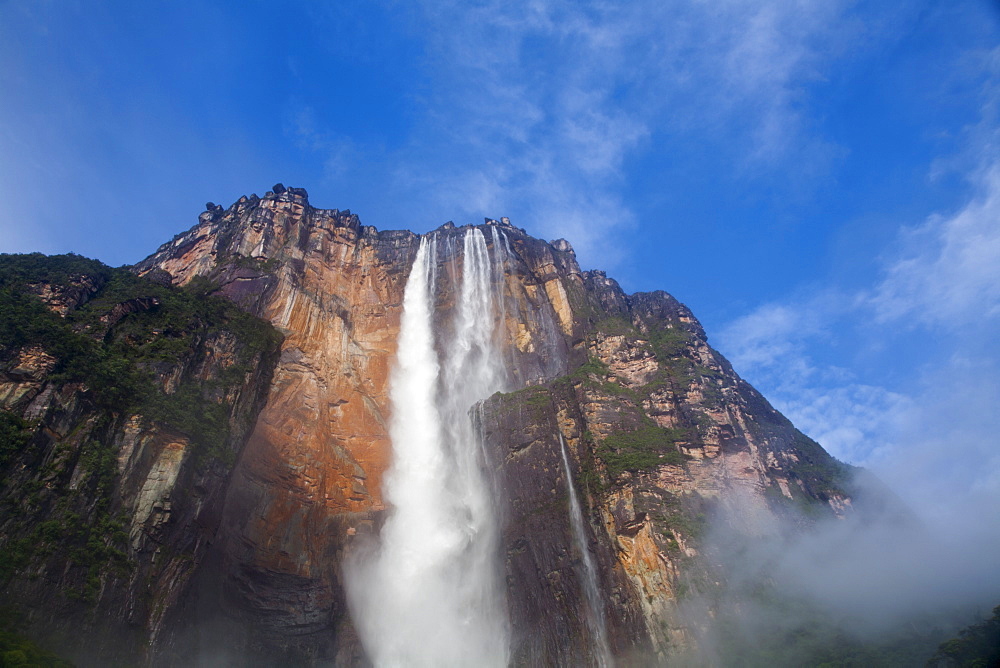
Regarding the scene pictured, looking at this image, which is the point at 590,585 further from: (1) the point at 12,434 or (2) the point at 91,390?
(1) the point at 12,434

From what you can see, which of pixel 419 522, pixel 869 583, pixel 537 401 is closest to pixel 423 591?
pixel 419 522

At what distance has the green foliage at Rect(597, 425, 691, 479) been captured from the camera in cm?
2666

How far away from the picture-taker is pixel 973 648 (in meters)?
18.4

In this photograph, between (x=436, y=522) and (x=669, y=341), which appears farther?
(x=669, y=341)

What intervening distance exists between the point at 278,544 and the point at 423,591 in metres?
7.67

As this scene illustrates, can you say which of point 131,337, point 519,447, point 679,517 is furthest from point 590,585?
point 131,337

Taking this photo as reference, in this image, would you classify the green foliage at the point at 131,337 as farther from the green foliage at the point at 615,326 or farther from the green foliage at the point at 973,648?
the green foliage at the point at 973,648

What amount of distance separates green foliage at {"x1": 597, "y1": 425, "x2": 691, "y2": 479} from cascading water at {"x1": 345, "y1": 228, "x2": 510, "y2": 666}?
684 cm

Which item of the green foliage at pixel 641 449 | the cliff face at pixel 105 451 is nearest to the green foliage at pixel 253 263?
the cliff face at pixel 105 451

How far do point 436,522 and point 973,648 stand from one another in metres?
22.9

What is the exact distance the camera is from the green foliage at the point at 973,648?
17594mm

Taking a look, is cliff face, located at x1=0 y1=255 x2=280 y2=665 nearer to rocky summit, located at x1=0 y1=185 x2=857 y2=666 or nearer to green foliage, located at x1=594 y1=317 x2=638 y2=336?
rocky summit, located at x1=0 y1=185 x2=857 y2=666

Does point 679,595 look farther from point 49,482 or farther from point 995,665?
point 49,482

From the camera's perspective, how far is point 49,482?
18.0 metres
